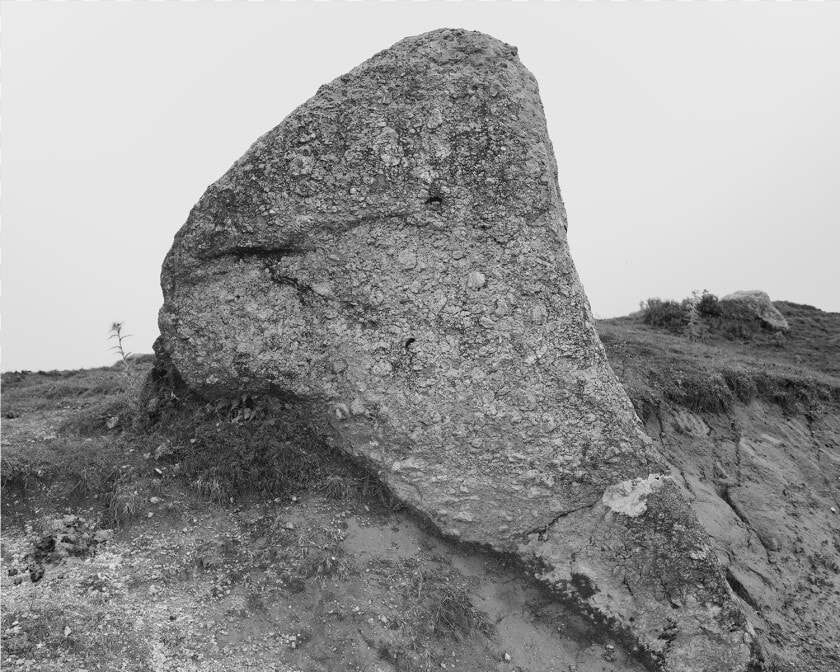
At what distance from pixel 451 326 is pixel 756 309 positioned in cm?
1518

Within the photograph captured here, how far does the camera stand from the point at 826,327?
1831 centimetres

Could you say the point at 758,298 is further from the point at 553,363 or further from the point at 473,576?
the point at 473,576

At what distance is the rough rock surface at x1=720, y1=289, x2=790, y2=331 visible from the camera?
17.8 meters

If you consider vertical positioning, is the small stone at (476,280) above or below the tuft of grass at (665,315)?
above

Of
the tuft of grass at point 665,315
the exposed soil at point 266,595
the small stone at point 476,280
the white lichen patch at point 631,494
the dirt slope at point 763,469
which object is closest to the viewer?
the exposed soil at point 266,595

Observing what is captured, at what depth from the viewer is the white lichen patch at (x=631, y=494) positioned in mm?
6410

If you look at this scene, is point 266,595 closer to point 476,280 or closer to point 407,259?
point 407,259

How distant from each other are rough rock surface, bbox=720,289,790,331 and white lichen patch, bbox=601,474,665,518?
45.0 ft

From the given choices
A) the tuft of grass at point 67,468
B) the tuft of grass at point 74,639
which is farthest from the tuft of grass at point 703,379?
the tuft of grass at point 67,468

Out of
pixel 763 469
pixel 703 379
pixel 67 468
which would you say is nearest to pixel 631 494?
pixel 763 469

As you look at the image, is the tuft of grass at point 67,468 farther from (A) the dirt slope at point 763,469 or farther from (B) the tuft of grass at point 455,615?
(A) the dirt slope at point 763,469

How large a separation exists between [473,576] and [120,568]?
3.93 m

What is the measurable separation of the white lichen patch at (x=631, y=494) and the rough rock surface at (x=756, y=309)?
13703 millimetres

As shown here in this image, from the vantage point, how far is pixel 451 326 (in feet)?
22.7
